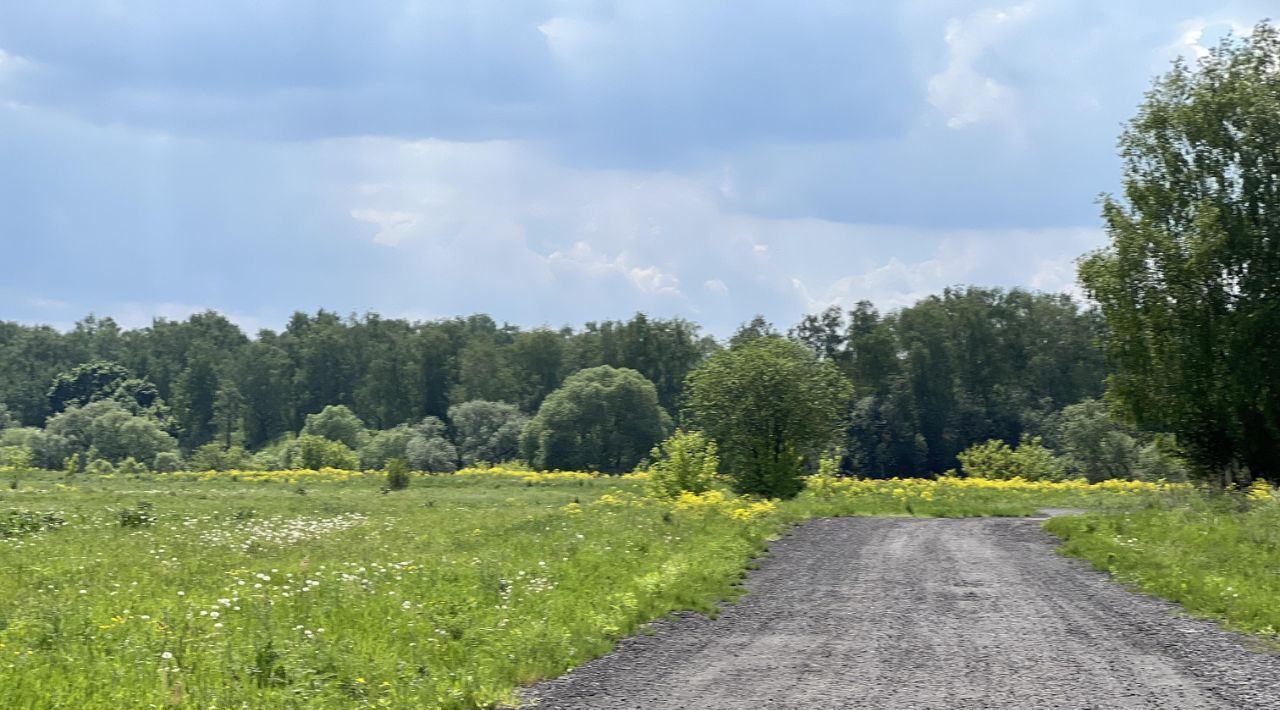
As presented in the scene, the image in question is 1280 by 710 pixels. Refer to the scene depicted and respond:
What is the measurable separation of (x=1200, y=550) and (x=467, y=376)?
123474mm

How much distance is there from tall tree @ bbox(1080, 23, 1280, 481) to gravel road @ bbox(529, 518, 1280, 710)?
18.0 m

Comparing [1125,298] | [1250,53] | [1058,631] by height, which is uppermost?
[1250,53]

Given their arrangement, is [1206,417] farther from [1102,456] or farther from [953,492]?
[1102,456]

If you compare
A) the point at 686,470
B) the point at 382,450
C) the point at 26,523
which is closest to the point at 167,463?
the point at 382,450

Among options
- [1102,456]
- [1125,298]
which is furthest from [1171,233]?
[1102,456]

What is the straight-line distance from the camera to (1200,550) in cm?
1898

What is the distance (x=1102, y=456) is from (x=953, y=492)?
46.3 metres

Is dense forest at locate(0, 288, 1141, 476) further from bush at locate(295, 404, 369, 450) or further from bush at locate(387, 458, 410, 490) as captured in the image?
bush at locate(387, 458, 410, 490)

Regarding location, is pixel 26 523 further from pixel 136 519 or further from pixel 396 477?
pixel 396 477

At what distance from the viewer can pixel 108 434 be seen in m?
114

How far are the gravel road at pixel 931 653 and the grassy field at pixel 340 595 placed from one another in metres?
0.86

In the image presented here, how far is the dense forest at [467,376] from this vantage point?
107500mm

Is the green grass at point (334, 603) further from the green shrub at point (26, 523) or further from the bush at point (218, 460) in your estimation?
the bush at point (218, 460)

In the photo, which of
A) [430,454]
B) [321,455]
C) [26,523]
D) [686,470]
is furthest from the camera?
[430,454]
